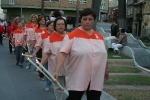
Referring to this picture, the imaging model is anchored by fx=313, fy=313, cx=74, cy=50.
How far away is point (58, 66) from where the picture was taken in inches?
183

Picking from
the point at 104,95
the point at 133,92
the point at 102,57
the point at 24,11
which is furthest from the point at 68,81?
the point at 24,11

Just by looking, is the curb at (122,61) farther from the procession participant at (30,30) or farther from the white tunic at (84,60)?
the white tunic at (84,60)

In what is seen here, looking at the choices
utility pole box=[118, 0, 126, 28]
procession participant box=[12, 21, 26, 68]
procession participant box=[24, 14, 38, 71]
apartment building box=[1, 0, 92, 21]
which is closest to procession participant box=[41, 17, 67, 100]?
procession participant box=[24, 14, 38, 71]

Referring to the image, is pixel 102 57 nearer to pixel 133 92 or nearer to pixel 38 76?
pixel 133 92

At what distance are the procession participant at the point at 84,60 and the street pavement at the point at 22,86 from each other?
2497mm

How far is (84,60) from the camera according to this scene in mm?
4543

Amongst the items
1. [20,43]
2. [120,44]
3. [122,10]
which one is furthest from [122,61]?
[122,10]

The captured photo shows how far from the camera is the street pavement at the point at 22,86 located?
7424 millimetres

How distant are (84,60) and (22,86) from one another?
14.7 ft

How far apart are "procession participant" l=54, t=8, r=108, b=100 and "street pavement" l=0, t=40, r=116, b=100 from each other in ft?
8.19

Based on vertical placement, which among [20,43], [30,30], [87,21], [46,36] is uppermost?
[87,21]

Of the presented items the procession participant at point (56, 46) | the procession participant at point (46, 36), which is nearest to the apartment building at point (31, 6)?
the procession participant at point (46, 36)

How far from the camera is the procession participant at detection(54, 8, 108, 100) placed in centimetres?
456

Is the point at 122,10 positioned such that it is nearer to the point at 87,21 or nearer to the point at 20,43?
the point at 20,43
